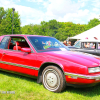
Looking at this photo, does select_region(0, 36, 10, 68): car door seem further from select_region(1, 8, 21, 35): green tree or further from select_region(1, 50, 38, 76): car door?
select_region(1, 8, 21, 35): green tree

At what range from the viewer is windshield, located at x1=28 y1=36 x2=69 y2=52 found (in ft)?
13.9

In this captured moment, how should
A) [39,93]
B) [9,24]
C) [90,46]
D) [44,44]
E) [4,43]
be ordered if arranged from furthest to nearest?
[9,24]
[90,46]
[4,43]
[44,44]
[39,93]

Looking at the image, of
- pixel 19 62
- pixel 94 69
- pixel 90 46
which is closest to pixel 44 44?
pixel 19 62

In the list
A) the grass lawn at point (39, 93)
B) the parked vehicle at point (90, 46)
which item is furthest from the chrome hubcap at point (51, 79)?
the parked vehicle at point (90, 46)

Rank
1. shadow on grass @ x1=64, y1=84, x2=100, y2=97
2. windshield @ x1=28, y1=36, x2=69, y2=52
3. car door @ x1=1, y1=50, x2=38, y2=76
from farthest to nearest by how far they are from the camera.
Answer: windshield @ x1=28, y1=36, x2=69, y2=52, car door @ x1=1, y1=50, x2=38, y2=76, shadow on grass @ x1=64, y1=84, x2=100, y2=97

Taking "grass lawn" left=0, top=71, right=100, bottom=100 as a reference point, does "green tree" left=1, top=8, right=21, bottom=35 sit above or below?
above

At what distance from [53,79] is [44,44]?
130 centimetres

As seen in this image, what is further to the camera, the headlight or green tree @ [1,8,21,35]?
green tree @ [1,8,21,35]

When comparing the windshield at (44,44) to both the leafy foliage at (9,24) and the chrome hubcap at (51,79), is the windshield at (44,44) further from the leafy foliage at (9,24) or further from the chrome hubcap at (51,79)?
the leafy foliage at (9,24)

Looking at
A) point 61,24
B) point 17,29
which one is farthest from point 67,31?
point 17,29

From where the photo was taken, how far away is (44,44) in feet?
14.6

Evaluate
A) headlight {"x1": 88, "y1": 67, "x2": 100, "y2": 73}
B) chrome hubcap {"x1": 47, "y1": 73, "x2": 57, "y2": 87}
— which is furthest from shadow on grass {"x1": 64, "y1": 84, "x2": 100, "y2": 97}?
headlight {"x1": 88, "y1": 67, "x2": 100, "y2": 73}

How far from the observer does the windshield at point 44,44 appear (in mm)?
4252

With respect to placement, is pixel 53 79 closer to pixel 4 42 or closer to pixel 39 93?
pixel 39 93
